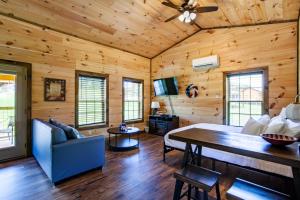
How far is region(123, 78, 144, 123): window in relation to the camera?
18.6 feet

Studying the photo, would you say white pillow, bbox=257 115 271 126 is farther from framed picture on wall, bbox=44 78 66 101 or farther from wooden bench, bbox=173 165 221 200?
framed picture on wall, bbox=44 78 66 101

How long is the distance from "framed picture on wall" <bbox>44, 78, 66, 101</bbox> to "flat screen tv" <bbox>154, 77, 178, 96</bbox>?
3.06m

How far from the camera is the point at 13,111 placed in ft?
11.3

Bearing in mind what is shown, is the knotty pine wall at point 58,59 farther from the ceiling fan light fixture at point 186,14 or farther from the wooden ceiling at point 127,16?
the ceiling fan light fixture at point 186,14

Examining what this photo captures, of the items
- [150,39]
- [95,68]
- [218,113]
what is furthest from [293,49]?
[95,68]

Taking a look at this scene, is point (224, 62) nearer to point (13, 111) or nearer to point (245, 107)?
point (245, 107)

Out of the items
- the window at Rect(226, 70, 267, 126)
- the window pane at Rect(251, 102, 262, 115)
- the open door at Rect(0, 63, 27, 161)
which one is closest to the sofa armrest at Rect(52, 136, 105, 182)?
the open door at Rect(0, 63, 27, 161)

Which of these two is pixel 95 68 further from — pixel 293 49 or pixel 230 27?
pixel 293 49

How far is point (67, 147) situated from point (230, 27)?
15.9ft

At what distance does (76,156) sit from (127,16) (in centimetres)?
322

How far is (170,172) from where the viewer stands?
2.88 meters

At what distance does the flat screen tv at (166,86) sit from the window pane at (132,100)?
60 centimetres

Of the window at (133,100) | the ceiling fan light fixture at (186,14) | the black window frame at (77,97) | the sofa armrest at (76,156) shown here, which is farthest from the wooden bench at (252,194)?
the window at (133,100)

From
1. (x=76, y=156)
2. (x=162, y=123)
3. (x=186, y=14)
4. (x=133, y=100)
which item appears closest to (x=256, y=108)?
(x=162, y=123)
